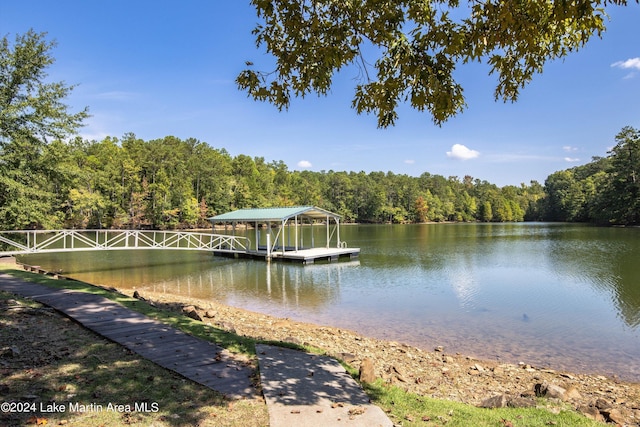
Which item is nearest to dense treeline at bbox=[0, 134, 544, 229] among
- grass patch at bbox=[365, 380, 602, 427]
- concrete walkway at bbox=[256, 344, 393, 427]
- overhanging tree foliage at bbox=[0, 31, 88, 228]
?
overhanging tree foliage at bbox=[0, 31, 88, 228]

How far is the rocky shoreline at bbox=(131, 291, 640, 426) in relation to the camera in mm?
5410

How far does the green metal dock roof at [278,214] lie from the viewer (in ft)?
81.5

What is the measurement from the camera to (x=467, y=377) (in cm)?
711

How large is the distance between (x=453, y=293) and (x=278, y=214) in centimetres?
1342

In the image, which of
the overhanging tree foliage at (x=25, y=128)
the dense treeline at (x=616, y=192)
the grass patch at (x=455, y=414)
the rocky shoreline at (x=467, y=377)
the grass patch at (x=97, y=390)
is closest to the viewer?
the grass patch at (x=97, y=390)

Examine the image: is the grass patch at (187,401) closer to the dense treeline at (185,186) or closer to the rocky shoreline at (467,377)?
the rocky shoreline at (467,377)

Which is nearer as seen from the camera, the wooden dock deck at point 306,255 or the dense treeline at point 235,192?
the wooden dock deck at point 306,255

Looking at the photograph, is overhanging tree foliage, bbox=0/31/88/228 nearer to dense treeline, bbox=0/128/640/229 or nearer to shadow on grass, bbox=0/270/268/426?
dense treeline, bbox=0/128/640/229

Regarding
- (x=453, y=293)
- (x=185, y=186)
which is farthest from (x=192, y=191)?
(x=453, y=293)

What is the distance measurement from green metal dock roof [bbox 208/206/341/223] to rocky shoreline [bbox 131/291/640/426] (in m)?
14.8

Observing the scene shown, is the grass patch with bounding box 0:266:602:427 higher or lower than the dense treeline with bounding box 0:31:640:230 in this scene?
lower

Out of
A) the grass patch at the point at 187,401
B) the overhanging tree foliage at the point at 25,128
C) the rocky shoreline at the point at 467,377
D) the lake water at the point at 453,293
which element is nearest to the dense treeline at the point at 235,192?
the overhanging tree foliage at the point at 25,128

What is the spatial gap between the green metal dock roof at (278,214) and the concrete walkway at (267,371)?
17.9 m

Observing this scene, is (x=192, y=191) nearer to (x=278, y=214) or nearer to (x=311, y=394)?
(x=278, y=214)
